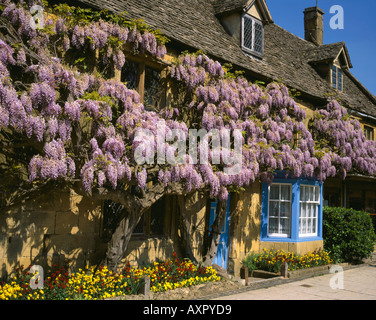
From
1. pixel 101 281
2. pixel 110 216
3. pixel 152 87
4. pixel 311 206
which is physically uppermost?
pixel 152 87

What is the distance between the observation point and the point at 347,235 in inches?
514

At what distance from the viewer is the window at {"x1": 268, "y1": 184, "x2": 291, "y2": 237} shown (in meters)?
12.6

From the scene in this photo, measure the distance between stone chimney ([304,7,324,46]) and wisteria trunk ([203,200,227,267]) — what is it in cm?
1466

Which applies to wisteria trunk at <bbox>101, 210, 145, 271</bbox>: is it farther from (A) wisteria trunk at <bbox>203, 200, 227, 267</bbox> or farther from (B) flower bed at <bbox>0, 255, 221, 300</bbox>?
(A) wisteria trunk at <bbox>203, 200, 227, 267</bbox>

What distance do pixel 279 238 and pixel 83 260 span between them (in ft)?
21.9

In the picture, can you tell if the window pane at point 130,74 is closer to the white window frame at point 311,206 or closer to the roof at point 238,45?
the roof at point 238,45

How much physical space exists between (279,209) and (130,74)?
21.3ft

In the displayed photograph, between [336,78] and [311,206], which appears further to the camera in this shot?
[336,78]

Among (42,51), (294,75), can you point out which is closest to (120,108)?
(42,51)

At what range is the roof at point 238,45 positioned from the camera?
1020cm

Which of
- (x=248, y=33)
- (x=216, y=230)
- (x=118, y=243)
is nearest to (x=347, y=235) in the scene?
(x=216, y=230)

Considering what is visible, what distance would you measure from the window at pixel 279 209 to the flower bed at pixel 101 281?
422 cm

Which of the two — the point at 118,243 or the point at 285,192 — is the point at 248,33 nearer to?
the point at 285,192

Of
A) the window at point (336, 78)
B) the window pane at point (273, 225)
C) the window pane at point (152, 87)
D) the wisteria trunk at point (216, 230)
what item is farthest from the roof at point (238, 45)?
the window pane at point (273, 225)
